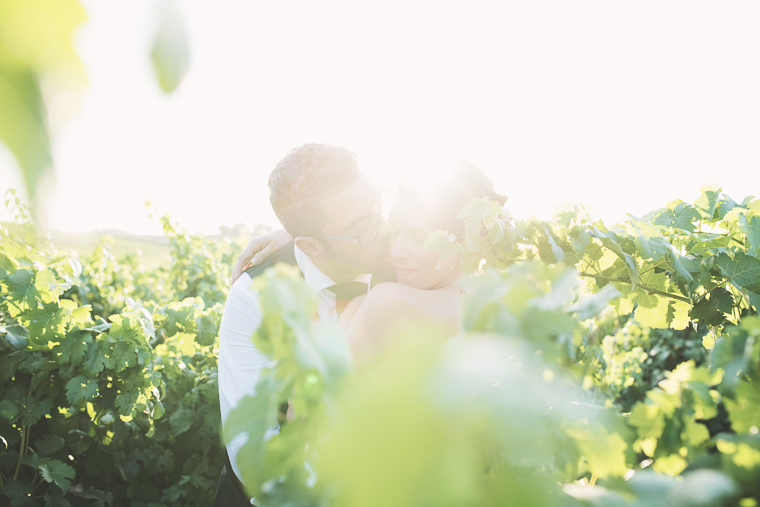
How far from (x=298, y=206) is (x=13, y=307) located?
1.73 meters

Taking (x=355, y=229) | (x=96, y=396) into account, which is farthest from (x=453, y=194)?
(x=96, y=396)

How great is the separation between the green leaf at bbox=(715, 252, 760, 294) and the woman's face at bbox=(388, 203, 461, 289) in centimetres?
94

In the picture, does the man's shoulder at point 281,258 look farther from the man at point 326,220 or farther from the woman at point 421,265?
the woman at point 421,265

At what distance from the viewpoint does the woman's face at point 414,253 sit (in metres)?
1.96

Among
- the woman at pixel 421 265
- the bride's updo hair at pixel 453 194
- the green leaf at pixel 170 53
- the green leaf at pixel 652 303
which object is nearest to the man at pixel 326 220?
the woman at pixel 421 265

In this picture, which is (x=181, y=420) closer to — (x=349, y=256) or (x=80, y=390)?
(x=80, y=390)

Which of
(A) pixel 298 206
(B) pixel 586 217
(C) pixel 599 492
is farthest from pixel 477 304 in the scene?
(A) pixel 298 206

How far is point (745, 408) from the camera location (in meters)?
0.57

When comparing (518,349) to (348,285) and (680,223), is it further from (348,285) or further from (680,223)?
(348,285)

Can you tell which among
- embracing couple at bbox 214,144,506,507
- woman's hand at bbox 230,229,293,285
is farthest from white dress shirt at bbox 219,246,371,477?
woman's hand at bbox 230,229,293,285

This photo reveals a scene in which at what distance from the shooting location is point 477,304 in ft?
1.69

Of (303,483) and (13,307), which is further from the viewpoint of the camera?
(13,307)

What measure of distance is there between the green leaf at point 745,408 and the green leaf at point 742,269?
3.42ft

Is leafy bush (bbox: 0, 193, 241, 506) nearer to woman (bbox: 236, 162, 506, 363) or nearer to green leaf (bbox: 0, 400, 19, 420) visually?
green leaf (bbox: 0, 400, 19, 420)
